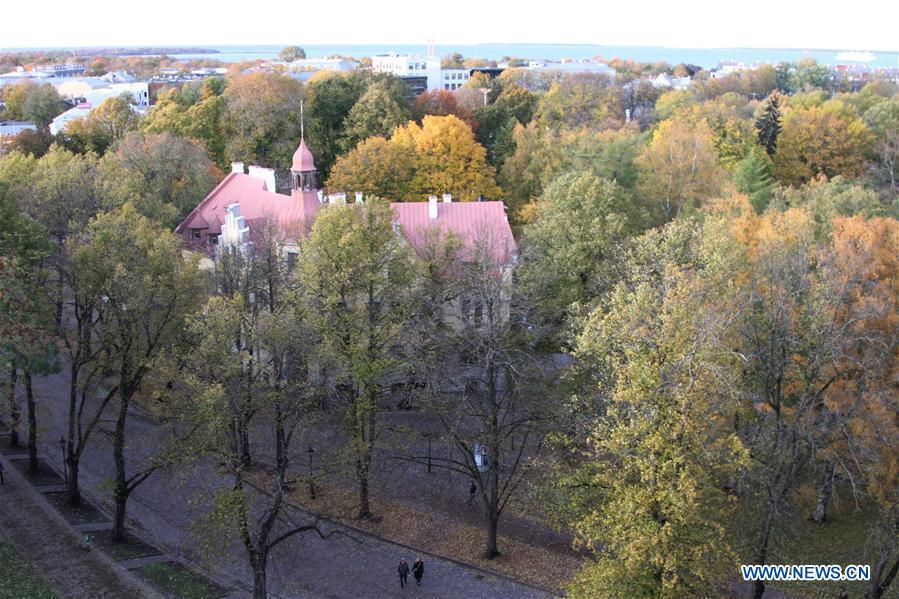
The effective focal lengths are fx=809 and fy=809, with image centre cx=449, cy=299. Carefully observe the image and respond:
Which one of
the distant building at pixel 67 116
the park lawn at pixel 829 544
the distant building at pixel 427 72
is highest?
the distant building at pixel 427 72

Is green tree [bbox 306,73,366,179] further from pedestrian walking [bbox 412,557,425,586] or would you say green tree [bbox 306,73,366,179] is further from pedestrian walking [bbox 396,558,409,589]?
pedestrian walking [bbox 396,558,409,589]

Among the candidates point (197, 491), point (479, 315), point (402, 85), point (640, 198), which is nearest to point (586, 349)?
point (479, 315)

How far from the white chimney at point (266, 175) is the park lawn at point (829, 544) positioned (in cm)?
3105

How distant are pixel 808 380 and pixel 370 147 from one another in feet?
112

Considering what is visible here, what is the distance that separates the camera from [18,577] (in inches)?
760

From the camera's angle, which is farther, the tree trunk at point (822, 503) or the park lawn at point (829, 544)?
the tree trunk at point (822, 503)

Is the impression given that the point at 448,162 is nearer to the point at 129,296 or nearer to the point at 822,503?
the point at 129,296

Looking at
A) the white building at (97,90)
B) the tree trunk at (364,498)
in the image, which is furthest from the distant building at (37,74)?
the tree trunk at (364,498)

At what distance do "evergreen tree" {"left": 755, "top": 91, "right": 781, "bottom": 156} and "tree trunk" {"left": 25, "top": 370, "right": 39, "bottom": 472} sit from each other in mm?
59489

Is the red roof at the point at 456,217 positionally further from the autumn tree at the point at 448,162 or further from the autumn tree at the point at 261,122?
the autumn tree at the point at 261,122

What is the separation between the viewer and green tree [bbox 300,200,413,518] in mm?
23766

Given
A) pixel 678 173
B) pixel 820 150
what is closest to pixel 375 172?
pixel 678 173

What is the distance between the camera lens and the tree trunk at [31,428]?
82.7 ft

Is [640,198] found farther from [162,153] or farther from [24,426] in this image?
[24,426]
